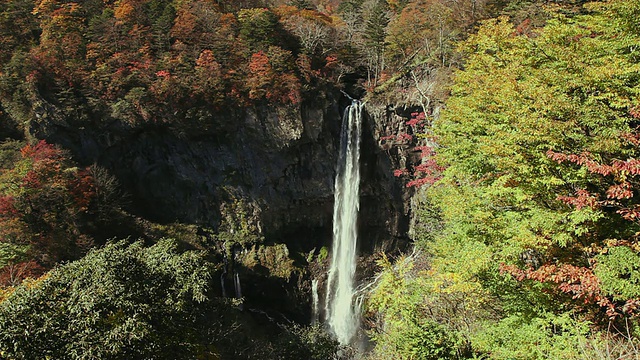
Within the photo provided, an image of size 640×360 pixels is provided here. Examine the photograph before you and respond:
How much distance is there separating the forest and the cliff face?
0.15 m

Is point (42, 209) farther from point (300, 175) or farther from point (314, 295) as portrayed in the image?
point (314, 295)

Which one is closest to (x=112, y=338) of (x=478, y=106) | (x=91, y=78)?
(x=478, y=106)

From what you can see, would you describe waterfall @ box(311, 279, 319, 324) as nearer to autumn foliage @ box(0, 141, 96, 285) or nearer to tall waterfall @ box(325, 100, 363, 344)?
tall waterfall @ box(325, 100, 363, 344)

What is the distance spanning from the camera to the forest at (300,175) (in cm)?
722

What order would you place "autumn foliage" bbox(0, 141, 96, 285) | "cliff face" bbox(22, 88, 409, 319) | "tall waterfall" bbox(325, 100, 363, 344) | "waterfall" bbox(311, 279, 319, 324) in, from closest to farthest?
"autumn foliage" bbox(0, 141, 96, 285), "cliff face" bbox(22, 88, 409, 319), "tall waterfall" bbox(325, 100, 363, 344), "waterfall" bbox(311, 279, 319, 324)

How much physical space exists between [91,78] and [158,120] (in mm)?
4992

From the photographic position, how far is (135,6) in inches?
977

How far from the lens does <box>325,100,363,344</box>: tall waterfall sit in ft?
82.9

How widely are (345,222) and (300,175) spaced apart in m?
4.90

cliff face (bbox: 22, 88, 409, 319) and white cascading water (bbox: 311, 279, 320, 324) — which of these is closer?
cliff face (bbox: 22, 88, 409, 319)

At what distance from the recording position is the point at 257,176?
85.4 ft

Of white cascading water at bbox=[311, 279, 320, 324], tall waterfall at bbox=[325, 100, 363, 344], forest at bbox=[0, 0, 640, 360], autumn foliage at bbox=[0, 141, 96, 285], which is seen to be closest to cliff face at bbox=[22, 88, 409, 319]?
forest at bbox=[0, 0, 640, 360]

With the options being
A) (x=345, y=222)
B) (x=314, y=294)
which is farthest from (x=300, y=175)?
(x=314, y=294)

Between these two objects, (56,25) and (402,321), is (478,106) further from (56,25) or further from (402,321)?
(56,25)
